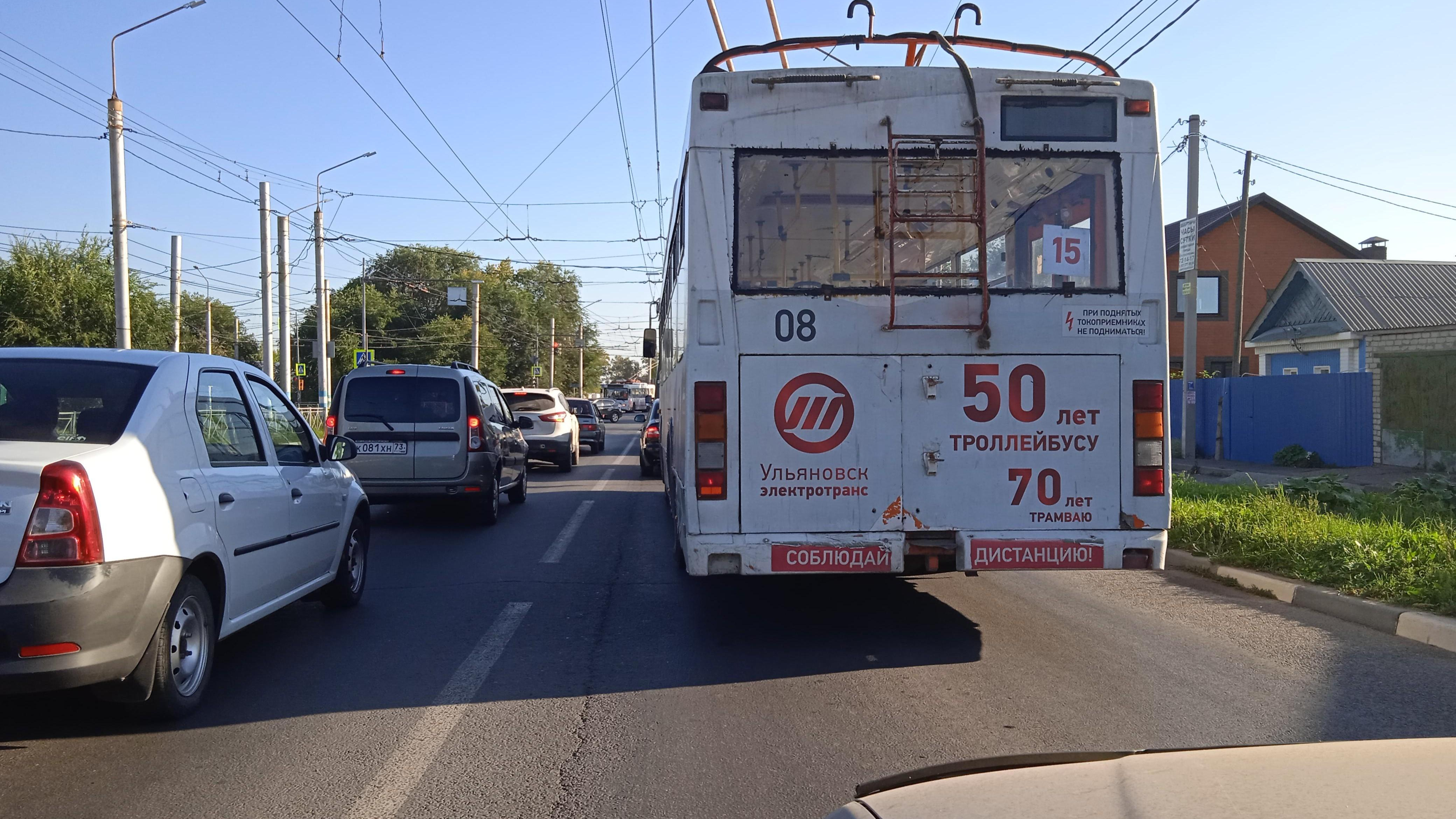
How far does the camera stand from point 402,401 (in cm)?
1215

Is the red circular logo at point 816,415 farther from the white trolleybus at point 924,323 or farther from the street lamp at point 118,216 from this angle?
the street lamp at point 118,216

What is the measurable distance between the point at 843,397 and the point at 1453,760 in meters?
4.24

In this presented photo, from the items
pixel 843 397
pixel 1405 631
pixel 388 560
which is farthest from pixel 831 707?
pixel 388 560

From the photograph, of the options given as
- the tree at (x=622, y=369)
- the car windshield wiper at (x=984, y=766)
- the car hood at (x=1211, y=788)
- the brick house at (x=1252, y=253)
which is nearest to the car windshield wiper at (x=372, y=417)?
the car windshield wiper at (x=984, y=766)

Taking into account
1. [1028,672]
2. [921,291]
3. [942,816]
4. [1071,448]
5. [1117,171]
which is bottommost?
[1028,672]

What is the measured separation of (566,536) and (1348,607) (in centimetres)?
728

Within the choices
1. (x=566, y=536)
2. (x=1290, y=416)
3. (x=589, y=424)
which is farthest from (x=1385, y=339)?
(x=589, y=424)

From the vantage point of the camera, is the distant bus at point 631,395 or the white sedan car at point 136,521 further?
the distant bus at point 631,395

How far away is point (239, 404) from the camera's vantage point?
19.3 ft

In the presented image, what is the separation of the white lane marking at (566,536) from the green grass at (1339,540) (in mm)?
5770

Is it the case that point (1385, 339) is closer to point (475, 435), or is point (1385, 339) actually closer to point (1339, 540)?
point (1339, 540)

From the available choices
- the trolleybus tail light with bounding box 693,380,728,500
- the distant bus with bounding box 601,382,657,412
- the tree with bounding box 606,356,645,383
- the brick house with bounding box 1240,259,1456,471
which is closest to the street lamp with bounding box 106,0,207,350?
the trolleybus tail light with bounding box 693,380,728,500

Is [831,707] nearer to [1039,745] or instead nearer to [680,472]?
[1039,745]

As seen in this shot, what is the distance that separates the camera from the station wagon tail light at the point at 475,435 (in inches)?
478
